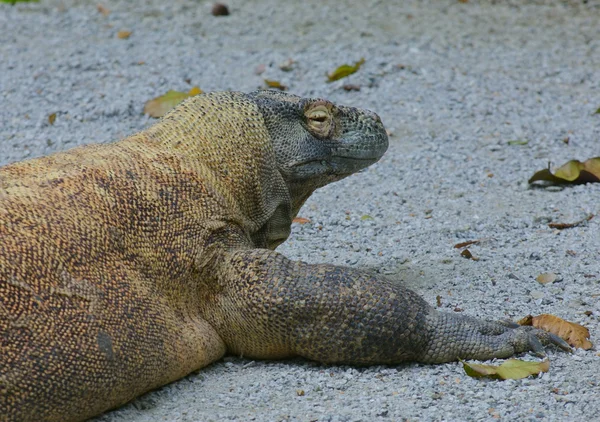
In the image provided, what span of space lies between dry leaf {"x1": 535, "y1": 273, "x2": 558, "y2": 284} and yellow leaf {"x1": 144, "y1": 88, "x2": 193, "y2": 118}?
140 inches

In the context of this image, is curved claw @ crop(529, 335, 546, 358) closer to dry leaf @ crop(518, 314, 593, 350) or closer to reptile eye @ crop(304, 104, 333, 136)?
dry leaf @ crop(518, 314, 593, 350)

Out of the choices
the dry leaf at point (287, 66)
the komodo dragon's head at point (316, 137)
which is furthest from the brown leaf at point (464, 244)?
the dry leaf at point (287, 66)

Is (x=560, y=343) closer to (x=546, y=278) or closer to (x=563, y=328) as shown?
(x=563, y=328)

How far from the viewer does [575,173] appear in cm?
617

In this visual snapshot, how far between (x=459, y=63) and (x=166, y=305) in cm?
596

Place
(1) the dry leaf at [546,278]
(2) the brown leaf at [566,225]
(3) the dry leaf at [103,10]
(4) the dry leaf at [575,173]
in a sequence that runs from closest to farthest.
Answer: (1) the dry leaf at [546,278], (2) the brown leaf at [566,225], (4) the dry leaf at [575,173], (3) the dry leaf at [103,10]

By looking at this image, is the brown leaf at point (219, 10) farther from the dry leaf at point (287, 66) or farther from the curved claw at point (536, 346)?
the curved claw at point (536, 346)

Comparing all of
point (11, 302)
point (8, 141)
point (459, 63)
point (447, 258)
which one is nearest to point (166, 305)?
point (11, 302)

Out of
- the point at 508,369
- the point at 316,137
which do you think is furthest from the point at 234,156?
the point at 508,369

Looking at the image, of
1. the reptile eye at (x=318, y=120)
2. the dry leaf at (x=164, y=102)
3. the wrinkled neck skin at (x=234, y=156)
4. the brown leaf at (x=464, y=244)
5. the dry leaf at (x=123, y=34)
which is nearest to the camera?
the wrinkled neck skin at (x=234, y=156)

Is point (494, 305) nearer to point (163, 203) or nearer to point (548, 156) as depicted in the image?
point (163, 203)

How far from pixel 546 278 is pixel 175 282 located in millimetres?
2081

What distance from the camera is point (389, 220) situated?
5812mm

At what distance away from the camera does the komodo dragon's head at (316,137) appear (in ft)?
14.7
